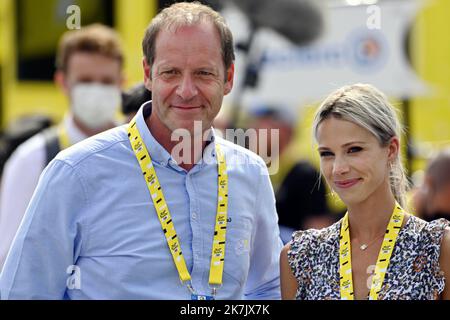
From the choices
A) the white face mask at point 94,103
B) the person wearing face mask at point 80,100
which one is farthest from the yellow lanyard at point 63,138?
the white face mask at point 94,103

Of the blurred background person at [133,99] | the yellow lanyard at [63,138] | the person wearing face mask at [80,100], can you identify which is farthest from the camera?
the yellow lanyard at [63,138]

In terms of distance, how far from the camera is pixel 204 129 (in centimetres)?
369

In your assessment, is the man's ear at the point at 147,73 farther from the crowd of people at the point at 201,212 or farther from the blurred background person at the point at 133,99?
the blurred background person at the point at 133,99

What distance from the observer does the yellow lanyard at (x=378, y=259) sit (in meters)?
3.47

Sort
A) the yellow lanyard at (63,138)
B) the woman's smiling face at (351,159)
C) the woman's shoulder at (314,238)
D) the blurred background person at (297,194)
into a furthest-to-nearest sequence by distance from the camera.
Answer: the blurred background person at (297,194) < the yellow lanyard at (63,138) < the woman's shoulder at (314,238) < the woman's smiling face at (351,159)

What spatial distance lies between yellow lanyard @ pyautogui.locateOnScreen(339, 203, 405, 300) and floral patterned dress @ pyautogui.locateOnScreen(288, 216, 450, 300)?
18mm

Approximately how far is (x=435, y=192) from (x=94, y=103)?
6.76 ft

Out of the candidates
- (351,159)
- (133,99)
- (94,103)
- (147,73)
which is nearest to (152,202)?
(147,73)

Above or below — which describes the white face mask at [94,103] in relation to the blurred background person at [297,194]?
above

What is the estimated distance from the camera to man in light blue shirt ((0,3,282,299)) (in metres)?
3.42

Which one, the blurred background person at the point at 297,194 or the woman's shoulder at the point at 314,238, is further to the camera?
the blurred background person at the point at 297,194

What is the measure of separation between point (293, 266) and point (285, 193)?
3674 mm

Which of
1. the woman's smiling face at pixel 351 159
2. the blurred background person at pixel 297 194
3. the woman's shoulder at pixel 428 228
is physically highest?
the woman's smiling face at pixel 351 159

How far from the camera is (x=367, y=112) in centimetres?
359
